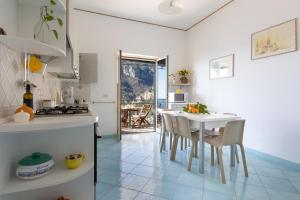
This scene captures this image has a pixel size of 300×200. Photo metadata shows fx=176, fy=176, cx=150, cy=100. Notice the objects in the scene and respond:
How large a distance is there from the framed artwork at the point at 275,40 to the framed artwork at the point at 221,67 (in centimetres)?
54

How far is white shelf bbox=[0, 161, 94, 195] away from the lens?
871 millimetres

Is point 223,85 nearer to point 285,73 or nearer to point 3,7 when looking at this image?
point 285,73

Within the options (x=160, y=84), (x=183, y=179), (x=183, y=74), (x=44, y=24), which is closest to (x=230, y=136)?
(x=183, y=179)

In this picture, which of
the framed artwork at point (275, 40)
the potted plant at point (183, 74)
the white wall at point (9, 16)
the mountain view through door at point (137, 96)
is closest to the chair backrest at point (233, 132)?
the framed artwork at point (275, 40)

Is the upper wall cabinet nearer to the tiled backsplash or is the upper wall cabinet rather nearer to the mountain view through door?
the tiled backsplash

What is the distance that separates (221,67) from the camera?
4.12 m

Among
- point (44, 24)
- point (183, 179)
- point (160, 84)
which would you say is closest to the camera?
point (44, 24)

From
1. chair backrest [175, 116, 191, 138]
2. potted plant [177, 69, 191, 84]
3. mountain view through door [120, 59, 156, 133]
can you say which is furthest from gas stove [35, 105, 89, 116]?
mountain view through door [120, 59, 156, 133]

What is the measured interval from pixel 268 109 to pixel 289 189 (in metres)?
1.39

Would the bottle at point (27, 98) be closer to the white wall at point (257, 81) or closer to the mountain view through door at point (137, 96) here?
the white wall at point (257, 81)

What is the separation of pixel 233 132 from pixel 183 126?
730 millimetres

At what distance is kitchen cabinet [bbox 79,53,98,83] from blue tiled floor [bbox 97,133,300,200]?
1766mm

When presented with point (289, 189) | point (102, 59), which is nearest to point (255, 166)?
point (289, 189)

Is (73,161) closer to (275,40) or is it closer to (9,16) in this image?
(9,16)
